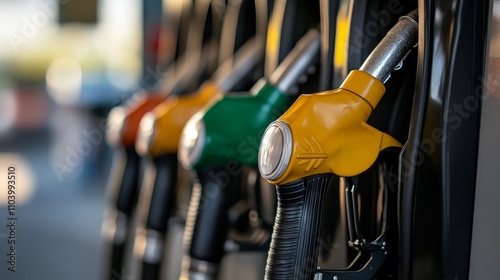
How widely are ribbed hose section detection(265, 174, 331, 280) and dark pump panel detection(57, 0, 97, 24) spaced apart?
4953 mm

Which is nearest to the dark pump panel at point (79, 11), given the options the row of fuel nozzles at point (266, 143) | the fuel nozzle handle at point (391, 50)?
the row of fuel nozzles at point (266, 143)

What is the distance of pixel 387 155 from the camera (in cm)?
72

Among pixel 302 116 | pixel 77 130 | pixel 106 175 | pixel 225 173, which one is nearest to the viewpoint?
pixel 302 116

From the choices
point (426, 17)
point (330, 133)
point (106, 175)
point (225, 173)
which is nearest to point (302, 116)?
point (330, 133)

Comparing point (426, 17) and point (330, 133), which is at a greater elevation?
point (426, 17)

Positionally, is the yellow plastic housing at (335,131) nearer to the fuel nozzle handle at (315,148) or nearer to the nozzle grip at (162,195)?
the fuel nozzle handle at (315,148)

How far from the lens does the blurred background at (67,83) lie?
14.2 feet

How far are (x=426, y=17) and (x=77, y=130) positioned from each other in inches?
174

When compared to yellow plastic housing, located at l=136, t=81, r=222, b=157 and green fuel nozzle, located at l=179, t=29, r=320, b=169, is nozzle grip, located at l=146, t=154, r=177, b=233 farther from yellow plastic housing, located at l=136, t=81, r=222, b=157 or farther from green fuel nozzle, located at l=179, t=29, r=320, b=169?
green fuel nozzle, located at l=179, t=29, r=320, b=169

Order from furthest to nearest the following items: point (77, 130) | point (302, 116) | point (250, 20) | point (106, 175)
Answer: point (77, 130)
point (106, 175)
point (250, 20)
point (302, 116)

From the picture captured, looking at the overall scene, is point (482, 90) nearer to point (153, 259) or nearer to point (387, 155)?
point (387, 155)

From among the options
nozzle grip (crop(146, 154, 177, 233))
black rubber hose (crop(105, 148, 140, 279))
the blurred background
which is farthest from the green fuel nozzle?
the blurred background

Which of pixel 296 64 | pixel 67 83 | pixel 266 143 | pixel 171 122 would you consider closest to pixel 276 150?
pixel 266 143

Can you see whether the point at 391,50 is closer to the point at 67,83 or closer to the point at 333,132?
the point at 333,132
